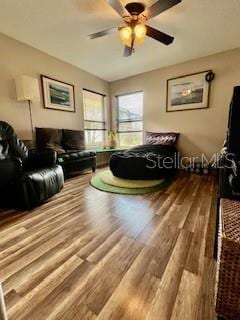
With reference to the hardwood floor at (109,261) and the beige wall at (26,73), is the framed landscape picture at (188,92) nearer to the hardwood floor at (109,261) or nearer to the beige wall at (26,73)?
the beige wall at (26,73)

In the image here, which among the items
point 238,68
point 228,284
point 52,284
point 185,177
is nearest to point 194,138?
point 185,177

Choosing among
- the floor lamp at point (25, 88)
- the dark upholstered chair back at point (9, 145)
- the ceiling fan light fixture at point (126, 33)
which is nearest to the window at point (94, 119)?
the floor lamp at point (25, 88)

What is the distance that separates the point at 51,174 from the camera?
233 centimetres

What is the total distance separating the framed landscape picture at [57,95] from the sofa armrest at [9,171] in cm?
178

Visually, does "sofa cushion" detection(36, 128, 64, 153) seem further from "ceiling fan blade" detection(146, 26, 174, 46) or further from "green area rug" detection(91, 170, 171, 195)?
"ceiling fan blade" detection(146, 26, 174, 46)

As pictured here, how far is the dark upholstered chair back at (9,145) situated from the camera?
2449 millimetres

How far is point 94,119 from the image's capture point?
15.7 feet

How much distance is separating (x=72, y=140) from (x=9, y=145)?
136 cm

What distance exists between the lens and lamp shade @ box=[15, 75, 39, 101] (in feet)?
8.93

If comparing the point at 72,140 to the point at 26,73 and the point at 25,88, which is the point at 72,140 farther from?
the point at 26,73

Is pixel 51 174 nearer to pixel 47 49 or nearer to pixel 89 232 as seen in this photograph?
pixel 89 232

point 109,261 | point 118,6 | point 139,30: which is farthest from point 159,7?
point 109,261

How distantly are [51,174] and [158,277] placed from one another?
181 centimetres

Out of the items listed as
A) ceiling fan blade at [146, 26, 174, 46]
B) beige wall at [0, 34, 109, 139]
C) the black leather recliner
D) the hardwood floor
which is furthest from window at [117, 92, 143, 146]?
the hardwood floor
